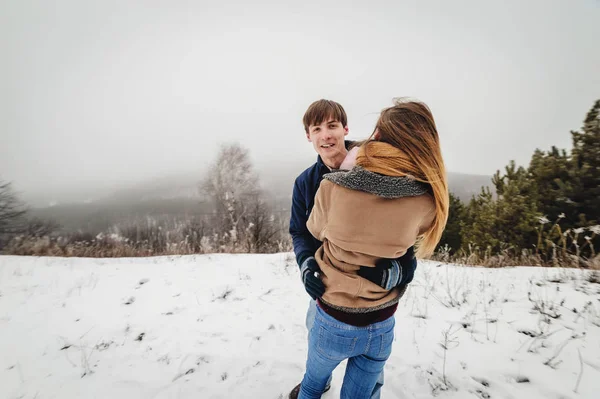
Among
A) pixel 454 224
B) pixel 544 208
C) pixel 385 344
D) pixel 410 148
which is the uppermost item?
pixel 410 148

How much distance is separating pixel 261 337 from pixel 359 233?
2.43m

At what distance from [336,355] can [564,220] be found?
8678mm

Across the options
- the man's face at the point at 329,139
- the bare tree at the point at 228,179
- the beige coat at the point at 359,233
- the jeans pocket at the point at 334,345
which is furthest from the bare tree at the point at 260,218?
the beige coat at the point at 359,233

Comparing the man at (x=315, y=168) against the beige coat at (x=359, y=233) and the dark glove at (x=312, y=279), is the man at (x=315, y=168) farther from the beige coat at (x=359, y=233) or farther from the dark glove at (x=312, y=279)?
the beige coat at (x=359, y=233)

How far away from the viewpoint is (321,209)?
1122mm

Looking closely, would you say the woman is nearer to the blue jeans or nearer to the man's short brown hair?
the blue jeans

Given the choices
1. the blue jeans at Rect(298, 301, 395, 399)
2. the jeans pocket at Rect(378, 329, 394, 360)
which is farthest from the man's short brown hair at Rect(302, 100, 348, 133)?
the jeans pocket at Rect(378, 329, 394, 360)

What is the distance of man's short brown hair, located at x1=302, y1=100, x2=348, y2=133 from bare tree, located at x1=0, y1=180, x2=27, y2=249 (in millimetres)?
22805

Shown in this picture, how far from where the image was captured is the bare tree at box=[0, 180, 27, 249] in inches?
615

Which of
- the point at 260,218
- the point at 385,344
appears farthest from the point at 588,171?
the point at 260,218

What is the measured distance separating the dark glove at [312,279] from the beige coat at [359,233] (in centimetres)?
3

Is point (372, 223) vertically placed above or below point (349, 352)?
above

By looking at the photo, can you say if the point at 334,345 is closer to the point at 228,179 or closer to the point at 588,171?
the point at 588,171

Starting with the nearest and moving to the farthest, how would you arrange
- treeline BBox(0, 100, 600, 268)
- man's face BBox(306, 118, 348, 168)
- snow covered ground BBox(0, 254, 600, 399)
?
man's face BBox(306, 118, 348, 168), snow covered ground BBox(0, 254, 600, 399), treeline BBox(0, 100, 600, 268)
